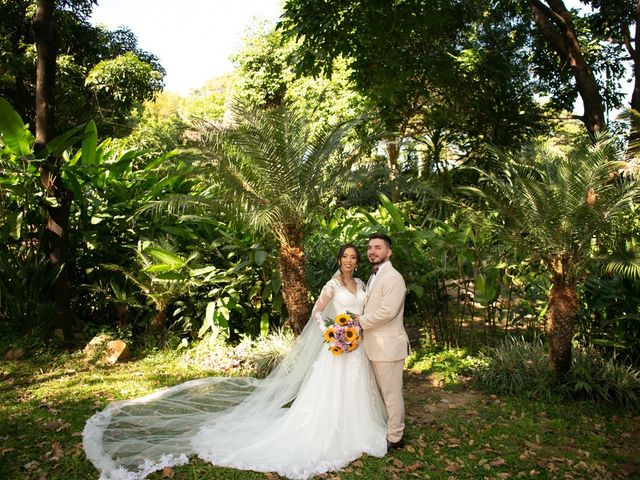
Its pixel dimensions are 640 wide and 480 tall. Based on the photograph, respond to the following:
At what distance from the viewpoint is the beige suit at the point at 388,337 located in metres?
3.91

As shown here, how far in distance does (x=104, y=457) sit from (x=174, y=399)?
3.84 ft

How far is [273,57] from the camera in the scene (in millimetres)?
23938

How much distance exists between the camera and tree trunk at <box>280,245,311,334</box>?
5871mm

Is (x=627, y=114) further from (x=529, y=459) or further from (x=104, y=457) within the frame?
(x=104, y=457)

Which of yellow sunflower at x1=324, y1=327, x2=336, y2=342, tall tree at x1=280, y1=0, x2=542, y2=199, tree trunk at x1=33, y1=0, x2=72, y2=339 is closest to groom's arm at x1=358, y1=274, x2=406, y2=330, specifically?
yellow sunflower at x1=324, y1=327, x2=336, y2=342

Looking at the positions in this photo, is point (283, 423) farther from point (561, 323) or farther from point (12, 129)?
point (12, 129)

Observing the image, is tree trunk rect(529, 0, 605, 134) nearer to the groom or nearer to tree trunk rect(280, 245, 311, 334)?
tree trunk rect(280, 245, 311, 334)

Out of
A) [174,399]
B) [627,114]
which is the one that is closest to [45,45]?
[174,399]

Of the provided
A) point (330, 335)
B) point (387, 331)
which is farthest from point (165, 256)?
point (387, 331)

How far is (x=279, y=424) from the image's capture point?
13.8 feet

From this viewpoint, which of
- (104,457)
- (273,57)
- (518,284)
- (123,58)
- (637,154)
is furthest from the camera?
(273,57)

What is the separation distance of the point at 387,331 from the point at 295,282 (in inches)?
80.5

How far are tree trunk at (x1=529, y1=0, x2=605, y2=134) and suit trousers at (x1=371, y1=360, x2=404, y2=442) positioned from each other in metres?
7.19

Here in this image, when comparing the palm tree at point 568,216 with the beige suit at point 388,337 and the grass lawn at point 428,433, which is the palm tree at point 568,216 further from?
the beige suit at point 388,337
